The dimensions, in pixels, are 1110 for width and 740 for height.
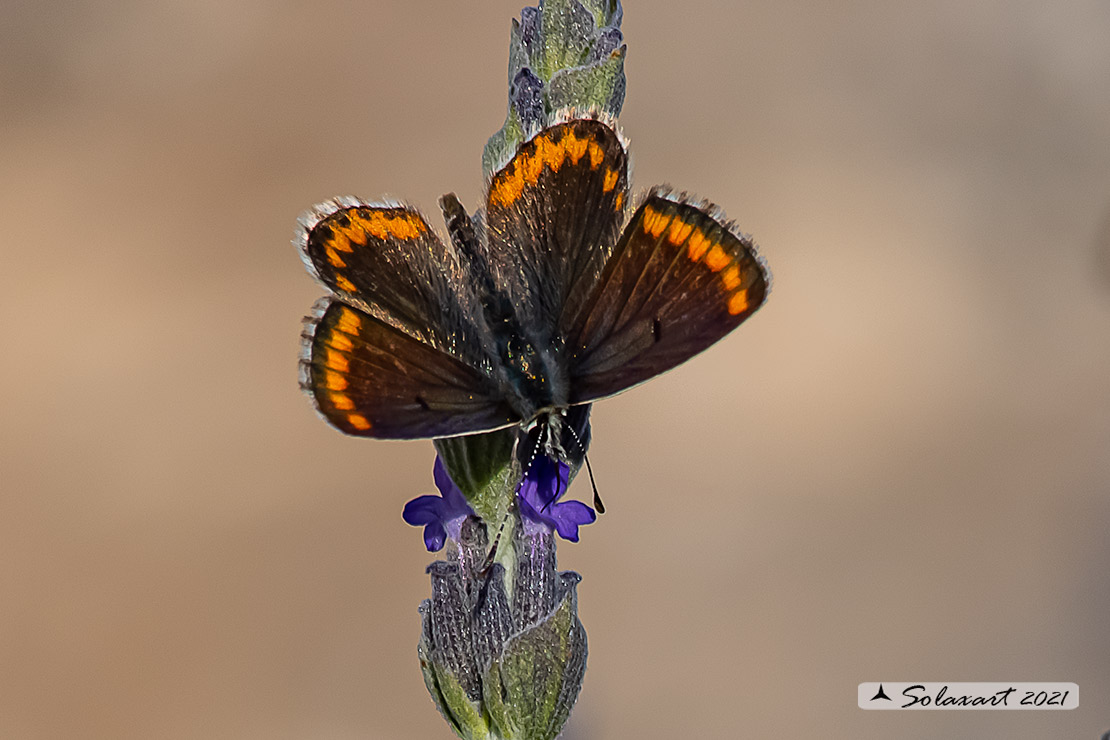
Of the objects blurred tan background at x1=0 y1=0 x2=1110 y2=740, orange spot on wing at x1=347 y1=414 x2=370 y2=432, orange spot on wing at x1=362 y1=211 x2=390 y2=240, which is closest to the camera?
orange spot on wing at x1=347 y1=414 x2=370 y2=432

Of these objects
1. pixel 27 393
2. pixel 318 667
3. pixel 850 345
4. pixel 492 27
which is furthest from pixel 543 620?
pixel 492 27

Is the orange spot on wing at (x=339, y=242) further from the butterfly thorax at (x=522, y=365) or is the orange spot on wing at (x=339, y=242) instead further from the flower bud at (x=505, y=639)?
the flower bud at (x=505, y=639)

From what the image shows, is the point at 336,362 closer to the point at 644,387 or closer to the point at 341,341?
the point at 341,341

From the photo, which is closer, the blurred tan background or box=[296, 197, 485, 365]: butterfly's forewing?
box=[296, 197, 485, 365]: butterfly's forewing

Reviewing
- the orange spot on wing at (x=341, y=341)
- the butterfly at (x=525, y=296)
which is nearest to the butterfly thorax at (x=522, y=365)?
the butterfly at (x=525, y=296)

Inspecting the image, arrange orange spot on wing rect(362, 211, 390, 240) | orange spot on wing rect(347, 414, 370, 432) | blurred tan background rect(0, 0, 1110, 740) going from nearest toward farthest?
orange spot on wing rect(347, 414, 370, 432)
orange spot on wing rect(362, 211, 390, 240)
blurred tan background rect(0, 0, 1110, 740)

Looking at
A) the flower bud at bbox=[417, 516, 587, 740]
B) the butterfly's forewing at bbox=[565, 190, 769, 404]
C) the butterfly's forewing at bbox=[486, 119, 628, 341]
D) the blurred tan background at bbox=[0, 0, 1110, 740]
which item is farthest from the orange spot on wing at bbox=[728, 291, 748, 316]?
the blurred tan background at bbox=[0, 0, 1110, 740]

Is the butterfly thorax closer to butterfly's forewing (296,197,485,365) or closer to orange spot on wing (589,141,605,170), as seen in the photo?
butterfly's forewing (296,197,485,365)

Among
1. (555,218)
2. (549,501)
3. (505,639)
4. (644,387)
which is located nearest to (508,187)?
(555,218)
